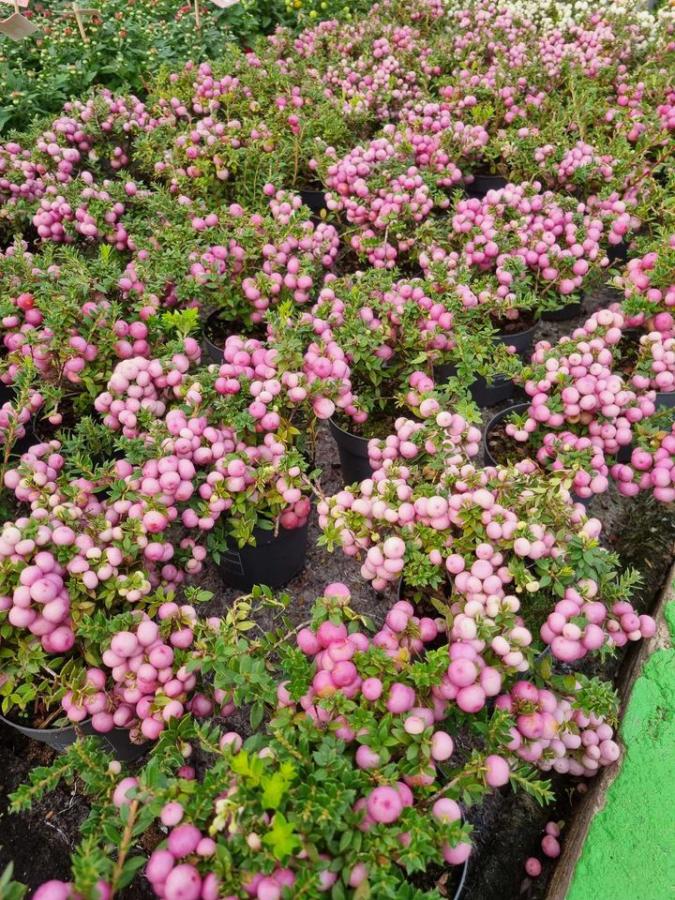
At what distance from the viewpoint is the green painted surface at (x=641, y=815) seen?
162 cm

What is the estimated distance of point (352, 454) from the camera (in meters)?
2.85

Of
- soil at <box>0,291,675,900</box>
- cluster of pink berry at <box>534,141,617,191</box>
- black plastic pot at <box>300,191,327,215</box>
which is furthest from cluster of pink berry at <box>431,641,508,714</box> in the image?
black plastic pot at <box>300,191,327,215</box>

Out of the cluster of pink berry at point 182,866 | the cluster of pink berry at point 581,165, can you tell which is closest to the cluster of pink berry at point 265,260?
the cluster of pink berry at point 581,165

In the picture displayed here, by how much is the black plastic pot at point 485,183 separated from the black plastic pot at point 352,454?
3.03 meters

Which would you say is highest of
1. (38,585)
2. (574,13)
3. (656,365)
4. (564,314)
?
(574,13)

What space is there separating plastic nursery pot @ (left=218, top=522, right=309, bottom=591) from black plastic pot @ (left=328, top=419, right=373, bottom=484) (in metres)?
0.45

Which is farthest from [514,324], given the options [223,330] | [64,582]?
[64,582]

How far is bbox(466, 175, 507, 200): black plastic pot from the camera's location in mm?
4699

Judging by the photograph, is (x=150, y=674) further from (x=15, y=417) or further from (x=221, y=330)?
(x=221, y=330)

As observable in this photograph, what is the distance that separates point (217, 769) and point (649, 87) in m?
5.65

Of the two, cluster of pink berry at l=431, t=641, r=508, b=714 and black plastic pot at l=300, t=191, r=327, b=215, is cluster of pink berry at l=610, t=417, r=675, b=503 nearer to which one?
cluster of pink berry at l=431, t=641, r=508, b=714

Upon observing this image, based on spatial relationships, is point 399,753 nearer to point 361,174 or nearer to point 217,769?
point 217,769

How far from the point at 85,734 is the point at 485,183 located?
4.74 meters

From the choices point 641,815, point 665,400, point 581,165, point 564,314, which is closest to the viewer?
point 641,815
